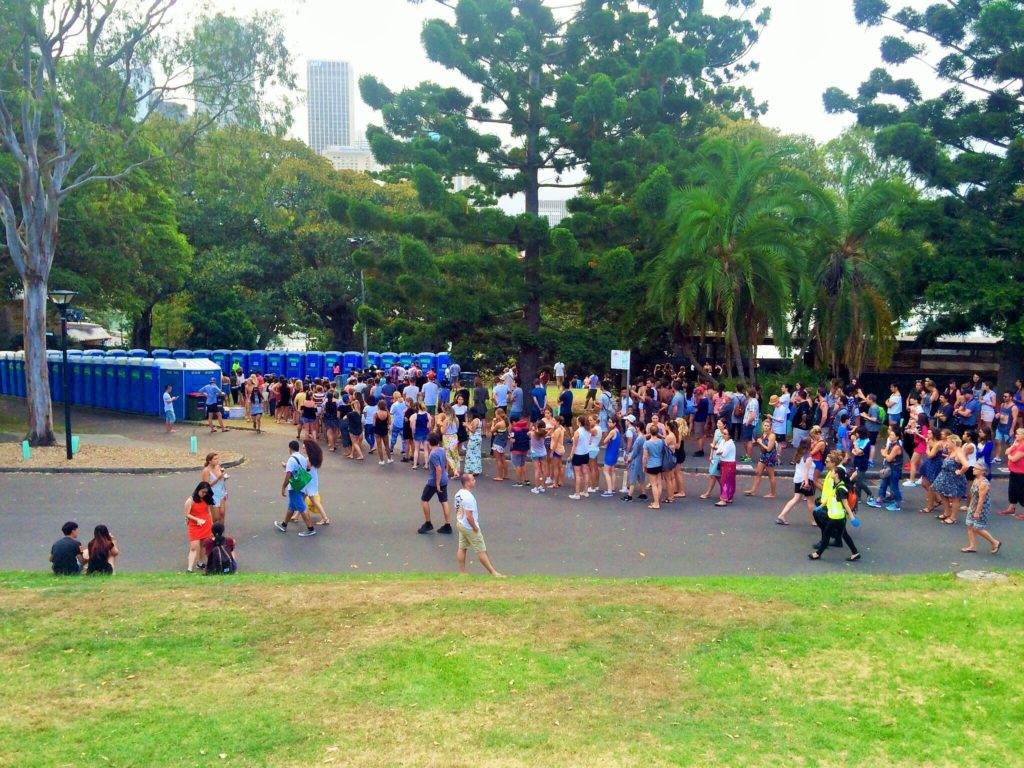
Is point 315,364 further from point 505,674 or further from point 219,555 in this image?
point 505,674

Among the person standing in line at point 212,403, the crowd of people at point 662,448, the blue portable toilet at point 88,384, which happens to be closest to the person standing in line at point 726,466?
the crowd of people at point 662,448

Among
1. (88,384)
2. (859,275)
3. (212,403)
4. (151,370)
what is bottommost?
(212,403)

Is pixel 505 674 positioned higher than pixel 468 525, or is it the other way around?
pixel 468 525

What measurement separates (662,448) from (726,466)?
3.65 feet

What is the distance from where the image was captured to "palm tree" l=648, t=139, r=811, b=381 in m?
23.1

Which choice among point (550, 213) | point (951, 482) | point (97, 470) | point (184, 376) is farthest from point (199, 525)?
point (550, 213)

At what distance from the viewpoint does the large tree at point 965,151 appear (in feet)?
74.0

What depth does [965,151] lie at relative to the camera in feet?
79.3

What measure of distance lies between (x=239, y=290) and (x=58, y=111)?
23.0m

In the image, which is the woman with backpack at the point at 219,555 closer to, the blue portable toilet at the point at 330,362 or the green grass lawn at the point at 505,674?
the green grass lawn at the point at 505,674

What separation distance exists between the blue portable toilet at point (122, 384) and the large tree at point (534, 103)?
386 inches

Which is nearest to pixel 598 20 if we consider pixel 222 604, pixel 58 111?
pixel 58 111

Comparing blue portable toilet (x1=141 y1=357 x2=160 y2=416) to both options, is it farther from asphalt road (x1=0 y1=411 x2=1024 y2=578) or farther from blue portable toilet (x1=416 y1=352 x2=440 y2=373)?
blue portable toilet (x1=416 y1=352 x2=440 y2=373)

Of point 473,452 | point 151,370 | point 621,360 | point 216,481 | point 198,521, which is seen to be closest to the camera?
point 198,521
